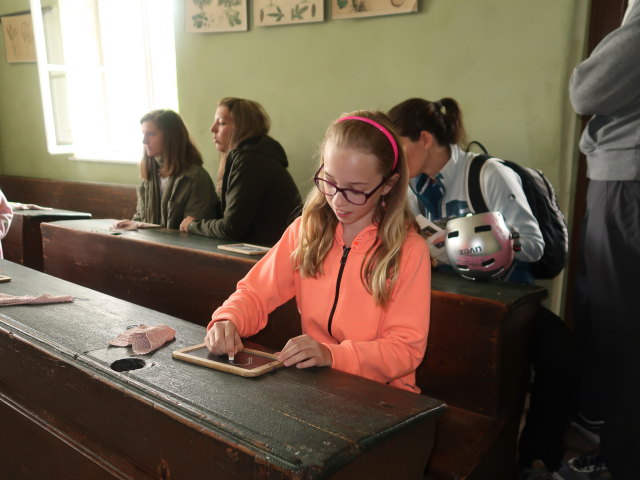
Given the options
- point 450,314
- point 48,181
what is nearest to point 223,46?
point 48,181

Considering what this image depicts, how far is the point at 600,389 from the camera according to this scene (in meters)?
1.98

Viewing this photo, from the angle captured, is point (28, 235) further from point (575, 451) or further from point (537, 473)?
point (575, 451)

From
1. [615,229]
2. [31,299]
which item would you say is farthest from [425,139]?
[31,299]

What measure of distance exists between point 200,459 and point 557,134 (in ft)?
8.42

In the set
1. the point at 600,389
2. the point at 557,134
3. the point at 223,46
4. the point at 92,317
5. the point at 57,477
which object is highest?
the point at 223,46

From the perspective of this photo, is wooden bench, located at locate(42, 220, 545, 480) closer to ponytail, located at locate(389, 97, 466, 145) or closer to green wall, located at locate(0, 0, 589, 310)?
ponytail, located at locate(389, 97, 466, 145)

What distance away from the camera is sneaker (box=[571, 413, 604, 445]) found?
238 cm

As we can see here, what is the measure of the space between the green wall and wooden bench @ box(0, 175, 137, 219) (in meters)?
0.84

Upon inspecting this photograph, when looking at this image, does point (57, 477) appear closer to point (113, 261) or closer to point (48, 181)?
point (113, 261)

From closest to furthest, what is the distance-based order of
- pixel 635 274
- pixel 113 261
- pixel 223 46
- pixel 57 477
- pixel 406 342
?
pixel 57 477
pixel 406 342
pixel 635 274
pixel 113 261
pixel 223 46

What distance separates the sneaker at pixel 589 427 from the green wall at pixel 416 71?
106cm

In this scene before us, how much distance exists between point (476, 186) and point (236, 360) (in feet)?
4.31

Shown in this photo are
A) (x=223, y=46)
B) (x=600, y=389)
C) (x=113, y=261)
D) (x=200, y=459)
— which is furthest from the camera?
(x=223, y=46)

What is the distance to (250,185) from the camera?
10.2ft
